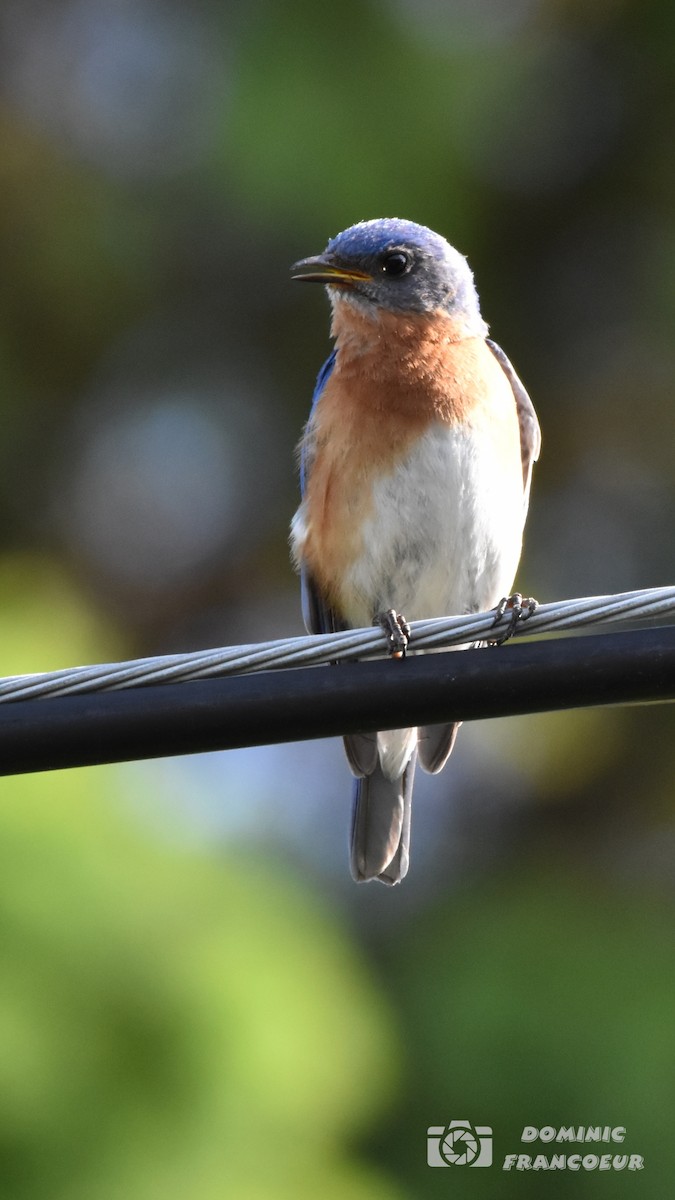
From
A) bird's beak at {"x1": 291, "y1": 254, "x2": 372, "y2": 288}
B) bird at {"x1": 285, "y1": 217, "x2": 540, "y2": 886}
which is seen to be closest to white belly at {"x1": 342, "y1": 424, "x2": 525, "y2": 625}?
bird at {"x1": 285, "y1": 217, "x2": 540, "y2": 886}

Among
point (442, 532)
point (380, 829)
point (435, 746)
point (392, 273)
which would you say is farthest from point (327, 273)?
point (380, 829)

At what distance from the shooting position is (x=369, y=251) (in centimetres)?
579

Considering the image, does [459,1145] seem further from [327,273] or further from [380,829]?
[327,273]

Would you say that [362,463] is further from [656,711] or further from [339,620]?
[656,711]

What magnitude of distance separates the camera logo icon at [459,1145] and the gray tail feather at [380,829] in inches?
40.8

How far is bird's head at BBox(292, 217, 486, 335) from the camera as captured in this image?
5.66 metres

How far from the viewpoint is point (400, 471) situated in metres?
5.19

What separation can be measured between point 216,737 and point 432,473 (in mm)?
2389

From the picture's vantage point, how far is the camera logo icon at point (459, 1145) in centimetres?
552

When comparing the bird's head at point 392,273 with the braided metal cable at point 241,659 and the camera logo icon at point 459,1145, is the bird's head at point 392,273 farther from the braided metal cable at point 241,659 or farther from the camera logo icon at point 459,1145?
the camera logo icon at point 459,1145

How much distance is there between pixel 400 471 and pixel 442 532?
279 millimetres

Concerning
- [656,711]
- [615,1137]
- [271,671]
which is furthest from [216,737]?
[656,711]

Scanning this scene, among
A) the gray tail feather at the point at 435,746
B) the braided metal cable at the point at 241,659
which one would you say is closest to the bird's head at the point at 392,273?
the gray tail feather at the point at 435,746

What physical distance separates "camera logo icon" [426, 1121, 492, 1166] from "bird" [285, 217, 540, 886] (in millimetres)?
1077
